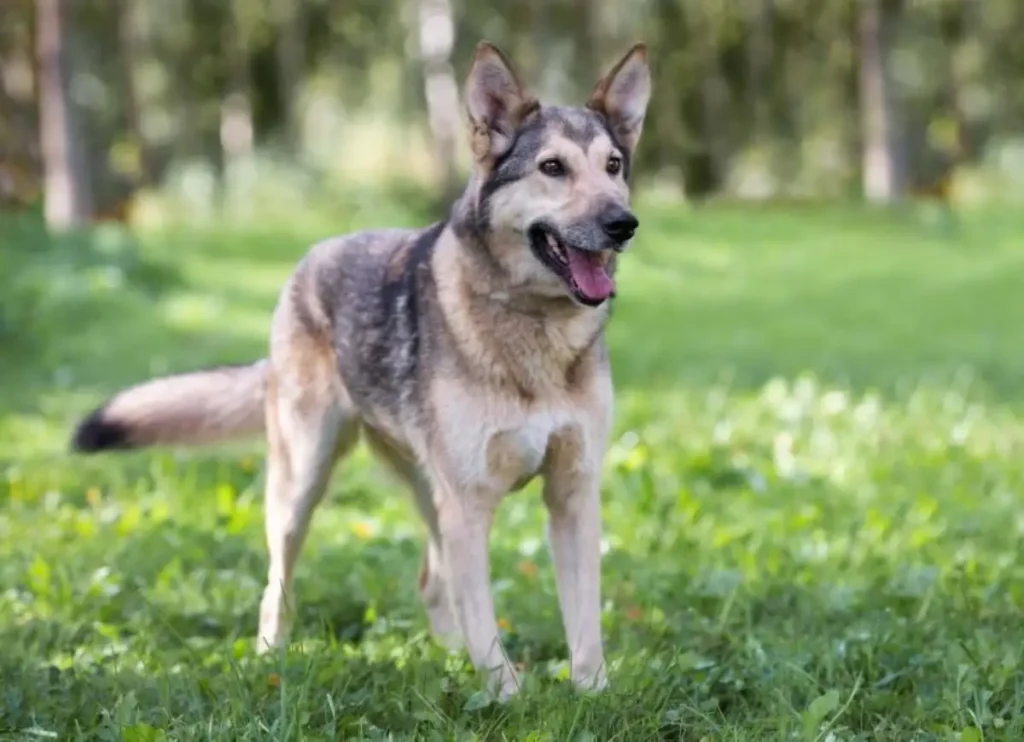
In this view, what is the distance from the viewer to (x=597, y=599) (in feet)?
14.2

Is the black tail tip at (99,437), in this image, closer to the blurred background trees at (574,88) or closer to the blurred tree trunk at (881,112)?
the blurred background trees at (574,88)

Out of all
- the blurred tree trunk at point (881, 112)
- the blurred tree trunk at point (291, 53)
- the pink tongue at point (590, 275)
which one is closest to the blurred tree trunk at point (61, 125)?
the blurred tree trunk at point (291, 53)

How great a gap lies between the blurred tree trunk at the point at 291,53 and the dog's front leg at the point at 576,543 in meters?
32.5

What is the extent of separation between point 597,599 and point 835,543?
2.01 metres

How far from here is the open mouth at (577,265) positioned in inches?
165

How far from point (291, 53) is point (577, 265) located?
111 ft

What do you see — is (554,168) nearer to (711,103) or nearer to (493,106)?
(493,106)

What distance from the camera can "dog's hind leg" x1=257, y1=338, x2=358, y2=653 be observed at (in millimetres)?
5059

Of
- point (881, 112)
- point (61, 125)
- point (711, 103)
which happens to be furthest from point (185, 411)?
point (711, 103)

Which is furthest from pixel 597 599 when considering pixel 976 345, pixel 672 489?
pixel 976 345

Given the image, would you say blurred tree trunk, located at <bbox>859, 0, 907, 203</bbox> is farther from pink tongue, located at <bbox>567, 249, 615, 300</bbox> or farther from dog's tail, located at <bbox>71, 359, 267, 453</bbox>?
pink tongue, located at <bbox>567, 249, 615, 300</bbox>

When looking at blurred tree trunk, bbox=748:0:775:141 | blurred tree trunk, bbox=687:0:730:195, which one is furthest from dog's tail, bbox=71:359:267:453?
blurred tree trunk, bbox=687:0:730:195

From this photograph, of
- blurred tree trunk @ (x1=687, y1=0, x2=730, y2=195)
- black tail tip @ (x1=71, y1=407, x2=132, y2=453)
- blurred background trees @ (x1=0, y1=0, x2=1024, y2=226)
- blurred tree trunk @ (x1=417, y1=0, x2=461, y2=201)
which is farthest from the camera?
blurred tree trunk @ (x1=687, y1=0, x2=730, y2=195)

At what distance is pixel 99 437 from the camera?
5398 mm
